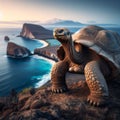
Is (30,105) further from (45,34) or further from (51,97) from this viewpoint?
(45,34)

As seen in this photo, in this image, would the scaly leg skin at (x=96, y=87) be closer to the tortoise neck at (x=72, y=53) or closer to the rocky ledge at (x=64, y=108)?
the rocky ledge at (x=64, y=108)

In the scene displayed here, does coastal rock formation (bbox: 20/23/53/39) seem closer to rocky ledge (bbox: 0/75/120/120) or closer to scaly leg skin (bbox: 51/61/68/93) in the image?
scaly leg skin (bbox: 51/61/68/93)

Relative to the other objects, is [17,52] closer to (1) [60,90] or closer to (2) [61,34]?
(1) [60,90]

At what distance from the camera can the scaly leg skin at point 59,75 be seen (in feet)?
19.1

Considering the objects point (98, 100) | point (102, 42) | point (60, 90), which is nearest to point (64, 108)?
point (98, 100)

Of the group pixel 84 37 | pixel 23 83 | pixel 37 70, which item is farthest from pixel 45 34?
pixel 84 37

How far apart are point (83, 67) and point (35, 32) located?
357ft

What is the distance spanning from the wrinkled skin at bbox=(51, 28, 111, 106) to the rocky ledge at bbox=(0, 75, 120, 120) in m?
0.22

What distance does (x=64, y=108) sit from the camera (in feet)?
15.8

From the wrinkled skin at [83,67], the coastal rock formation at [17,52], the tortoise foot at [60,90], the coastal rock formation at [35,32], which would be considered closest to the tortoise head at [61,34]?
the wrinkled skin at [83,67]

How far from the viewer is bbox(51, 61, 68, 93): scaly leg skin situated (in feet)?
19.1

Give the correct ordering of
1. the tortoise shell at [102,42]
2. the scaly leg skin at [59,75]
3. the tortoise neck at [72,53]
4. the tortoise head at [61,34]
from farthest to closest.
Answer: the scaly leg skin at [59,75] < the tortoise shell at [102,42] < the tortoise neck at [72,53] < the tortoise head at [61,34]

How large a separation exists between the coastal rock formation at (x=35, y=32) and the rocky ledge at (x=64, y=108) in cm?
10043

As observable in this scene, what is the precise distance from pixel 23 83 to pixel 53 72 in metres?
28.3
